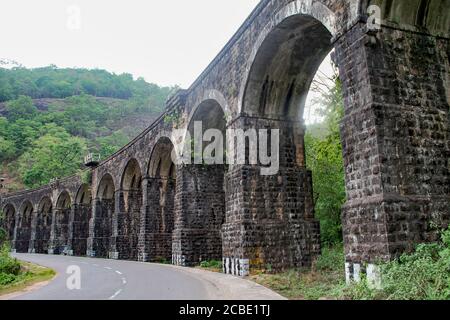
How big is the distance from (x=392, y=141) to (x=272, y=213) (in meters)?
6.42

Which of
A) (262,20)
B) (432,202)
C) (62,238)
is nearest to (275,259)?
(432,202)

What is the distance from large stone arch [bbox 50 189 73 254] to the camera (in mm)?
39312

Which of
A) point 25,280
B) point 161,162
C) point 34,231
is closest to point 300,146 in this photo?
point 25,280

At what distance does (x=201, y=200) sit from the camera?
63.5 feet

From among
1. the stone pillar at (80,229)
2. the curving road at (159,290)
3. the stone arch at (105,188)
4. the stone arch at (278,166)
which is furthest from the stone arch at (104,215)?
the curving road at (159,290)

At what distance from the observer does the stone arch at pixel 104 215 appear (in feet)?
103

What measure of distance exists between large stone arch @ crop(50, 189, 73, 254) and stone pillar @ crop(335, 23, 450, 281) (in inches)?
1408

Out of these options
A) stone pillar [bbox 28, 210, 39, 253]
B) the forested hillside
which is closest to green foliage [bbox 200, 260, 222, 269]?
stone pillar [bbox 28, 210, 39, 253]

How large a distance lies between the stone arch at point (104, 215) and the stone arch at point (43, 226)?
1456 cm

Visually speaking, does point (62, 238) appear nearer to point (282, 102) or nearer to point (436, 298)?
point (282, 102)

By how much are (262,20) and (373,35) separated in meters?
5.27

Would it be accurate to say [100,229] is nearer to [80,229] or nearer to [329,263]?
[80,229]

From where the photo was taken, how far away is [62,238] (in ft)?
131

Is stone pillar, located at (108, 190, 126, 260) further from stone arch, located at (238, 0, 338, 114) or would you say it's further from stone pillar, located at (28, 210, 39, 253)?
stone pillar, located at (28, 210, 39, 253)
